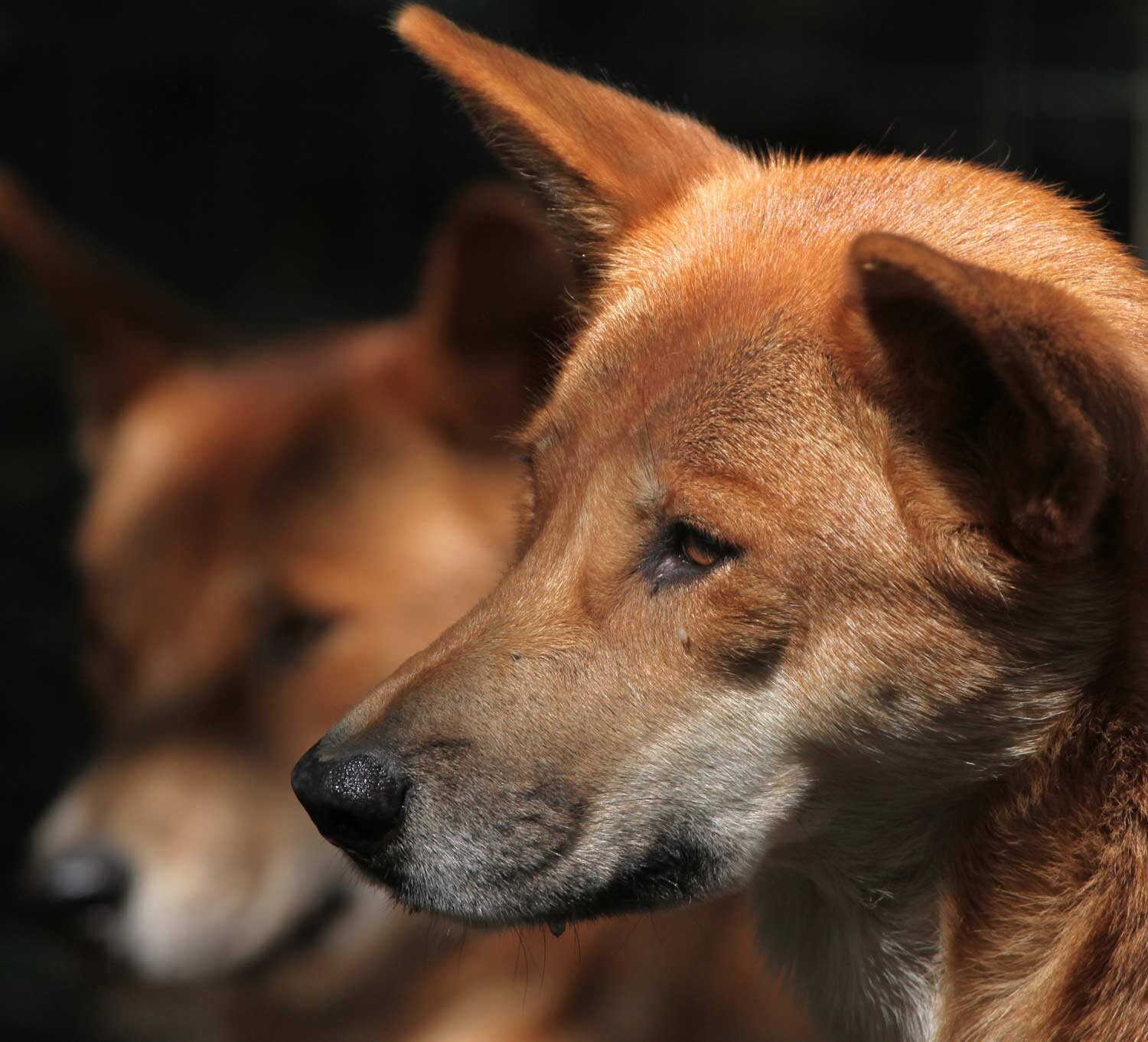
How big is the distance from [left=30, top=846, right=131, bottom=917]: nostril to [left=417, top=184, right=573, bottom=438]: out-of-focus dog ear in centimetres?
121

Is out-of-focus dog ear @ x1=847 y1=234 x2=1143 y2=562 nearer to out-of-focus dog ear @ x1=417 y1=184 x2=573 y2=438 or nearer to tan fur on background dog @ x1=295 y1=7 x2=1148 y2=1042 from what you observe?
tan fur on background dog @ x1=295 y1=7 x2=1148 y2=1042

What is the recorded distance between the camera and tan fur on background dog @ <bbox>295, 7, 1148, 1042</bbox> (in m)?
2.06

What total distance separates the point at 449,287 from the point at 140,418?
3.04 feet

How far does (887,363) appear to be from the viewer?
2061mm

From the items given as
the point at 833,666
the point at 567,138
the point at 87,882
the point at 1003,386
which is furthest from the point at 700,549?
the point at 87,882

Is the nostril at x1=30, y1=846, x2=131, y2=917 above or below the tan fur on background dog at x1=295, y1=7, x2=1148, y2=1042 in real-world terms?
below

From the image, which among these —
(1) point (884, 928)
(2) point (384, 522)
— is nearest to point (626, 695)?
(1) point (884, 928)

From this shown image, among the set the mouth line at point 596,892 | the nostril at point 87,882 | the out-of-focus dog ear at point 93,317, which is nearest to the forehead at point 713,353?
the mouth line at point 596,892

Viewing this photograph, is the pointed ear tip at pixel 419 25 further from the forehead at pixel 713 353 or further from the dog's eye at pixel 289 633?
the dog's eye at pixel 289 633

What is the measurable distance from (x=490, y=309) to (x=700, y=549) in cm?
152

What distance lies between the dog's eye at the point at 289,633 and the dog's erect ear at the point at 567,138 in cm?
110

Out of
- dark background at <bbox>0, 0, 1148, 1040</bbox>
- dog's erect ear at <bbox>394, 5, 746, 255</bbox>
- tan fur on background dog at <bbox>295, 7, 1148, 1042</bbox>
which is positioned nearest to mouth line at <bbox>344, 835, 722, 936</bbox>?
tan fur on background dog at <bbox>295, 7, 1148, 1042</bbox>

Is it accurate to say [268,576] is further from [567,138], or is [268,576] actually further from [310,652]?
[567,138]

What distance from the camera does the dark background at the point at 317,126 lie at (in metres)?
5.93
